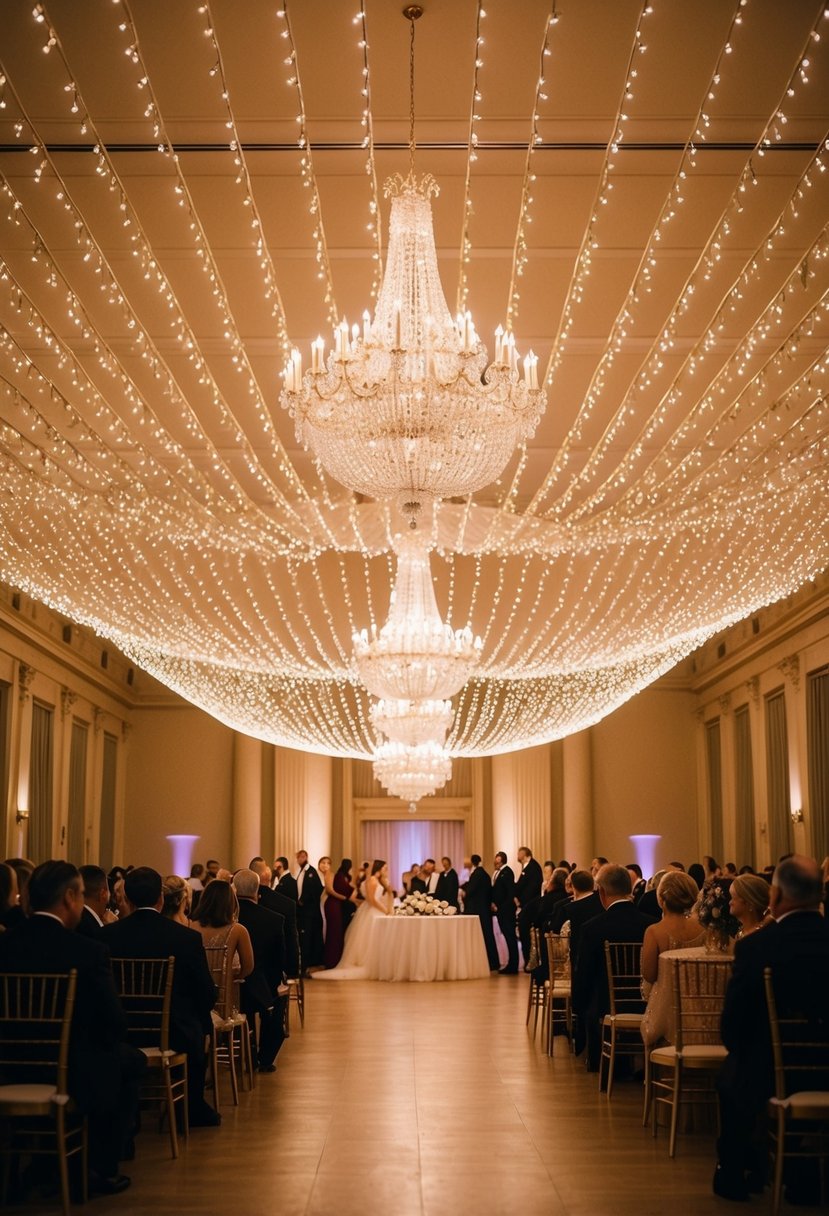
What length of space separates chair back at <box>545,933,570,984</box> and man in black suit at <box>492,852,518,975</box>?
22.3 ft

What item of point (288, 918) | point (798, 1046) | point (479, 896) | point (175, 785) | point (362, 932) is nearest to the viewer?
point (798, 1046)

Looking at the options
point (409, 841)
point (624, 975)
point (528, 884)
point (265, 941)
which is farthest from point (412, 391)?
point (409, 841)

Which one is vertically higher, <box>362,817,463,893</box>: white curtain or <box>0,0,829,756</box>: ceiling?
<box>0,0,829,756</box>: ceiling

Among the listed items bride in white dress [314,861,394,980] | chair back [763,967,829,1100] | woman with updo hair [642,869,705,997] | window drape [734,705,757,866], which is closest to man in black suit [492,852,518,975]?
bride in white dress [314,861,394,980]

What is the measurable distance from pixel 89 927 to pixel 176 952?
1.48ft

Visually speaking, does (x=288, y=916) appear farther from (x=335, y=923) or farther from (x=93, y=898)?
(x=335, y=923)

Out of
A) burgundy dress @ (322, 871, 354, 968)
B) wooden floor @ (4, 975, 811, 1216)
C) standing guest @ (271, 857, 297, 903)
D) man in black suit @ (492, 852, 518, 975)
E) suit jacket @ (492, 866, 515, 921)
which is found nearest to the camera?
wooden floor @ (4, 975, 811, 1216)

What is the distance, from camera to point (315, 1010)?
1212 centimetres

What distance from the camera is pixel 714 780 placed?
810 inches

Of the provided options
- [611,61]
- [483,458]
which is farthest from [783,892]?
[611,61]

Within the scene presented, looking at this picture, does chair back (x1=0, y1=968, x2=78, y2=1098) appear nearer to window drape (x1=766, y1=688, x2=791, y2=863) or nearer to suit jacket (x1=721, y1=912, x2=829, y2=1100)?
suit jacket (x1=721, y1=912, x2=829, y2=1100)

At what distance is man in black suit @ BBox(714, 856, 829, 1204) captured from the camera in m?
4.74

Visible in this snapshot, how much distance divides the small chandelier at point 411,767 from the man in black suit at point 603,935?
16.3ft

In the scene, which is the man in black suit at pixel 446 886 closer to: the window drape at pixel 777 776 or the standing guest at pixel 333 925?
the standing guest at pixel 333 925
